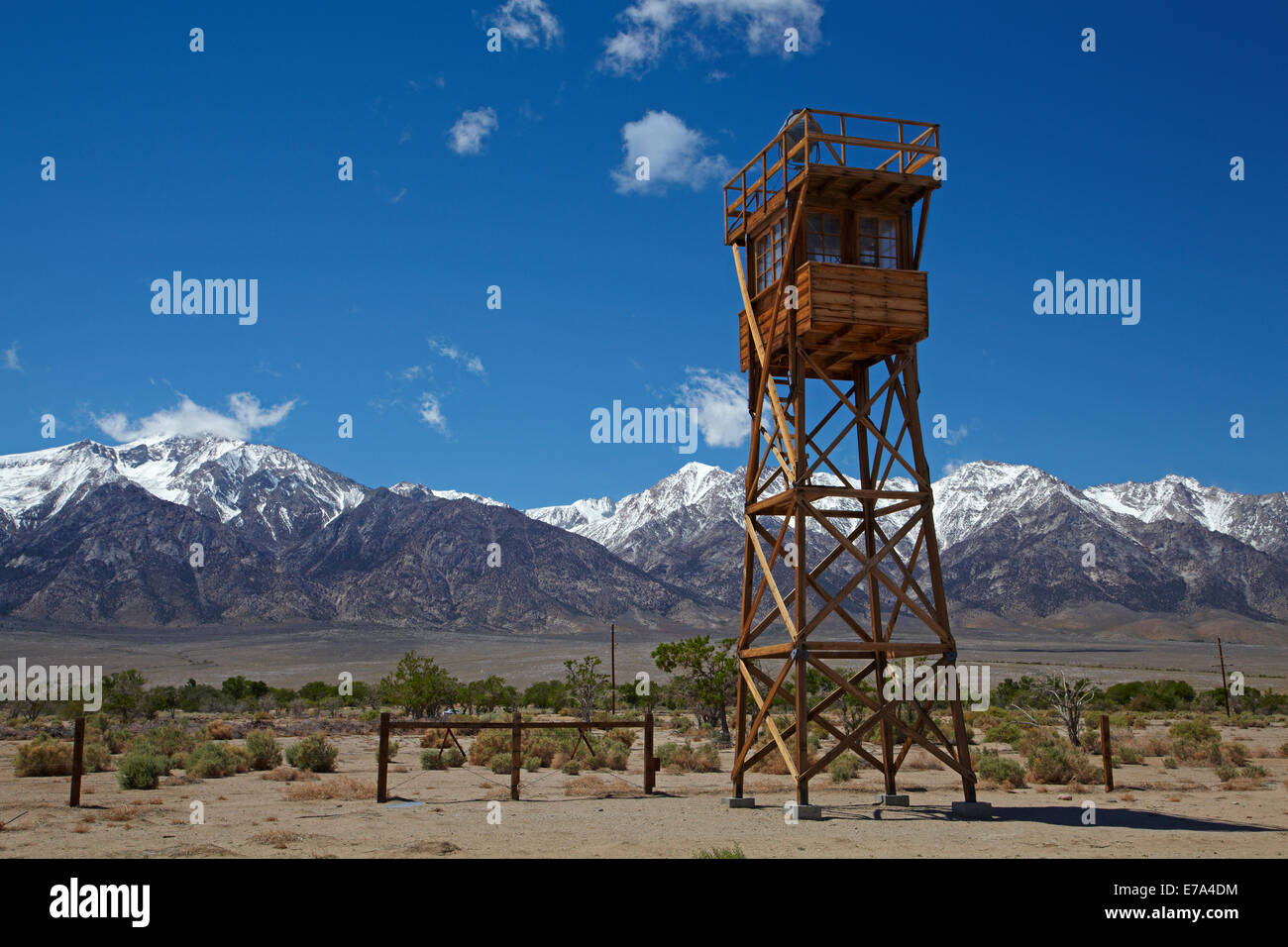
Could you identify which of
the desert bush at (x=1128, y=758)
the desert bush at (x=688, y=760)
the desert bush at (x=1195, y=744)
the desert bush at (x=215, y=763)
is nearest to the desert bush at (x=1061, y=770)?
the desert bush at (x=1128, y=758)

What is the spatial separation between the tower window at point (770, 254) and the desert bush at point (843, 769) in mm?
11625

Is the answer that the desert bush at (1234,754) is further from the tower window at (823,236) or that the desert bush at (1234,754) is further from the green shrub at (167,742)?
the green shrub at (167,742)

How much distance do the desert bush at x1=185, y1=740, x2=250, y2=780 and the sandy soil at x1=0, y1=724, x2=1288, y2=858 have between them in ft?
3.93

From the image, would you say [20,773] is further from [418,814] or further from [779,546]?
[779,546]

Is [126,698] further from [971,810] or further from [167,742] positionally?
[971,810]

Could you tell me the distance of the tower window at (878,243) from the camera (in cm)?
1889

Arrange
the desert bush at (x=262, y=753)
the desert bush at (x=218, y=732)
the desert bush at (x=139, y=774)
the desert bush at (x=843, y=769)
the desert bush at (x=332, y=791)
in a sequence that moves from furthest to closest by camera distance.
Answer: the desert bush at (x=218, y=732), the desert bush at (x=262, y=753), the desert bush at (x=843, y=769), the desert bush at (x=139, y=774), the desert bush at (x=332, y=791)

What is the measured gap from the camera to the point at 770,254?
19.4 metres

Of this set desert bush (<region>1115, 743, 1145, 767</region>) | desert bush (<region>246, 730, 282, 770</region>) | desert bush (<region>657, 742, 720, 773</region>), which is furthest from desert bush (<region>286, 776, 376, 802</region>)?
desert bush (<region>1115, 743, 1145, 767</region>)

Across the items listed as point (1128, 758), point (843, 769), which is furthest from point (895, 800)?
point (1128, 758)
